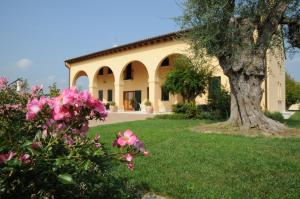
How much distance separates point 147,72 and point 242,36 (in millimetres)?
16974

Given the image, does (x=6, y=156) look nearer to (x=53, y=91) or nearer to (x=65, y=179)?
(x=65, y=179)

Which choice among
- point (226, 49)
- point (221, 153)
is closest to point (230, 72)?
point (226, 49)

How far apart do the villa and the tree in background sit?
26.9 ft

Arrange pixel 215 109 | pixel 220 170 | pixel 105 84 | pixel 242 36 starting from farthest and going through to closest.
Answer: pixel 105 84
pixel 215 109
pixel 242 36
pixel 220 170

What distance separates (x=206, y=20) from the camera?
998 centimetres

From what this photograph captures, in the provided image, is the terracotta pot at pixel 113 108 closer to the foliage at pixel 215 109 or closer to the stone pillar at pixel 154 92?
the stone pillar at pixel 154 92

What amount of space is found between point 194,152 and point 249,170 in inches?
64.0

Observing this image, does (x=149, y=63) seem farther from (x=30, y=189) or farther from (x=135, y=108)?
(x=30, y=189)

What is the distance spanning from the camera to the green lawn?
400 cm

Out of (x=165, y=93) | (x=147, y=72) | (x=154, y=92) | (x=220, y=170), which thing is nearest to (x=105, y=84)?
(x=147, y=72)

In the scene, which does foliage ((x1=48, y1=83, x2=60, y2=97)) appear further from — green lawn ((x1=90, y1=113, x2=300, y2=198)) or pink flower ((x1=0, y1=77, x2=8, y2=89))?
green lawn ((x1=90, y1=113, x2=300, y2=198))

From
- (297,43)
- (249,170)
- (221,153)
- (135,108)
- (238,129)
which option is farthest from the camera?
(135,108)

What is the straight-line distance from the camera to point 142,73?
90.0ft

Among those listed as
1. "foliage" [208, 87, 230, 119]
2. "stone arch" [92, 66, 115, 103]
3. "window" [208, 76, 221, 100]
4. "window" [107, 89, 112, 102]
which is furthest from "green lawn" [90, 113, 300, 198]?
"window" [107, 89, 112, 102]
